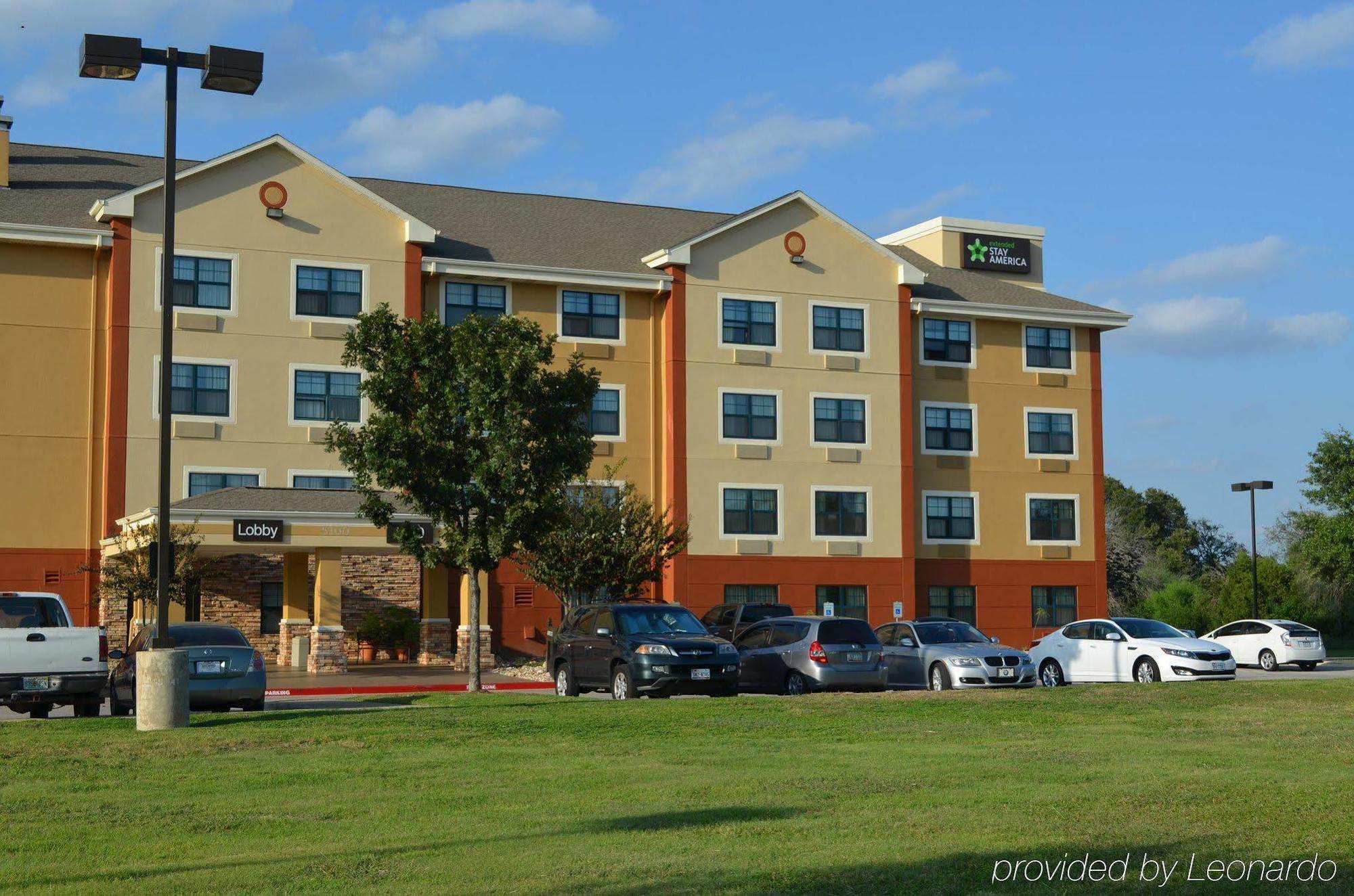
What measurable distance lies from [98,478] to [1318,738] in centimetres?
3213

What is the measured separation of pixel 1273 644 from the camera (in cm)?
4147

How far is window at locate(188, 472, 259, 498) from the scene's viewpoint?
135 ft

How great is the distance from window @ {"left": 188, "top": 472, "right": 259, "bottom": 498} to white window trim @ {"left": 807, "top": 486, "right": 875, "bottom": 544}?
53.8 ft

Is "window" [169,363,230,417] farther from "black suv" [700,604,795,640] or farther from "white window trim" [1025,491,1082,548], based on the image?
"white window trim" [1025,491,1082,548]

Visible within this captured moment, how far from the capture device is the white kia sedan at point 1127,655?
3000 centimetres

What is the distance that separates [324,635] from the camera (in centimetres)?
3725

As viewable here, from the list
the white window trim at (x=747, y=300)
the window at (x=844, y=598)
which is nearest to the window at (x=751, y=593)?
the window at (x=844, y=598)

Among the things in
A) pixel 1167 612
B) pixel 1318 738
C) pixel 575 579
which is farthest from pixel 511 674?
pixel 1167 612

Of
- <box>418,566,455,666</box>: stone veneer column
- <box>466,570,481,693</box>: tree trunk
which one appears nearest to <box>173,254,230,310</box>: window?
<box>418,566,455,666</box>: stone veneer column

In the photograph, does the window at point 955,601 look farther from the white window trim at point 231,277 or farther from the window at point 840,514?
the white window trim at point 231,277

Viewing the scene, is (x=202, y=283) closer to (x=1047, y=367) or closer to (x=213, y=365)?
(x=213, y=365)

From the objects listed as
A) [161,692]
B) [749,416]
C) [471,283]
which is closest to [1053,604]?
[749,416]

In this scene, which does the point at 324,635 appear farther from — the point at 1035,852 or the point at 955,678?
the point at 1035,852

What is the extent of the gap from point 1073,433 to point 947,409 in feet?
16.4
